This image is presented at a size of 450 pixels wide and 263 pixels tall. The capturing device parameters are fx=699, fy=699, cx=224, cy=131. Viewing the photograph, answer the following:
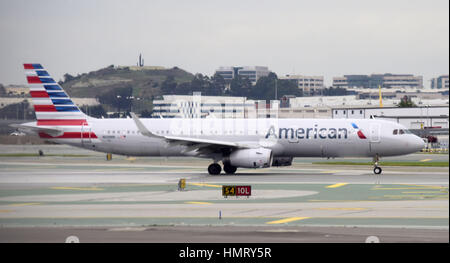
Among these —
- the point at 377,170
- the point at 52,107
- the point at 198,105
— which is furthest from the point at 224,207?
the point at 198,105

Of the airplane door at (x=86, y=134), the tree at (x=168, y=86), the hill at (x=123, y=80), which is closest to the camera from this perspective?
the airplane door at (x=86, y=134)

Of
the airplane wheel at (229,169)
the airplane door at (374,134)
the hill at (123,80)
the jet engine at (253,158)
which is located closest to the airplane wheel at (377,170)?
the airplane door at (374,134)

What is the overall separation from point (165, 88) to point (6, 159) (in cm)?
7325

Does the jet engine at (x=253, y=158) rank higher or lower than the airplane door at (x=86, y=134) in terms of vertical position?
lower

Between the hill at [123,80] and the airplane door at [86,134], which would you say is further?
the hill at [123,80]

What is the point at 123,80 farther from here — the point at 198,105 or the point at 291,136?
the point at 291,136

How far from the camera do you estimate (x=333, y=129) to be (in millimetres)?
50500

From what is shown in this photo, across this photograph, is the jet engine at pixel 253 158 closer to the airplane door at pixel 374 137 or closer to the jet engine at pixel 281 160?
the jet engine at pixel 281 160

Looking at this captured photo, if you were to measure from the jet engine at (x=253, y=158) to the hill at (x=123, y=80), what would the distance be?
87.8 meters

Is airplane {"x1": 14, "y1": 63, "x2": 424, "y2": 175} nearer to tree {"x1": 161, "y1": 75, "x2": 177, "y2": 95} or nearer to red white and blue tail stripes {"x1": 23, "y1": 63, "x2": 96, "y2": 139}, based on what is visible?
red white and blue tail stripes {"x1": 23, "y1": 63, "x2": 96, "y2": 139}

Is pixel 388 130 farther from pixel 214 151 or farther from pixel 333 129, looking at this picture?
pixel 214 151

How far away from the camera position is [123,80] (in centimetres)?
14888

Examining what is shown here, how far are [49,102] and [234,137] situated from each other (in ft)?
51.7

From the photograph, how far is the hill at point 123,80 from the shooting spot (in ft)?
465
